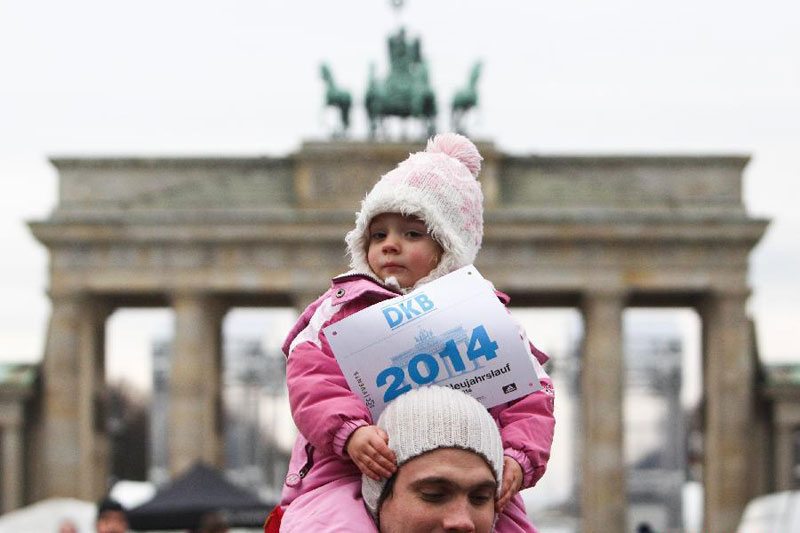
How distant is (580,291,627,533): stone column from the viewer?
165 ft

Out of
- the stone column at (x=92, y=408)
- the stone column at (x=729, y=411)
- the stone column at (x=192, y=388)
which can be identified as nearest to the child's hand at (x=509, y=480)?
the stone column at (x=192, y=388)

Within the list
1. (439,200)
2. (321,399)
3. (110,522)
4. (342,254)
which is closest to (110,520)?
(110,522)

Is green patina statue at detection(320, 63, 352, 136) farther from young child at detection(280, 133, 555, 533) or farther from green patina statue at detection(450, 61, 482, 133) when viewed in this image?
young child at detection(280, 133, 555, 533)

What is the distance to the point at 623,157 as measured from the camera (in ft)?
168

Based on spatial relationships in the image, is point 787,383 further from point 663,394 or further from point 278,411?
point 278,411

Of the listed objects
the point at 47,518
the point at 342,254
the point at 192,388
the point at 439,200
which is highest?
the point at 342,254

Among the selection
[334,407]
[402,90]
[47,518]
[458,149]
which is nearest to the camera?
[334,407]

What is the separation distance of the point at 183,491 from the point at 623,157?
87.4 feet

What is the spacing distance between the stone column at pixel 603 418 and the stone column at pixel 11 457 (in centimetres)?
1745

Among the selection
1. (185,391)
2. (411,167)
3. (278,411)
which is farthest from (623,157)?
(411,167)

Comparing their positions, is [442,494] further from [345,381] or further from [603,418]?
[603,418]

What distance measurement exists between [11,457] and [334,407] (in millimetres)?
47458

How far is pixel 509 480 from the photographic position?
5090 millimetres

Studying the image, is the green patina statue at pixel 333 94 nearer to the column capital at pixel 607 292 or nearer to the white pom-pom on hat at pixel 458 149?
the column capital at pixel 607 292
